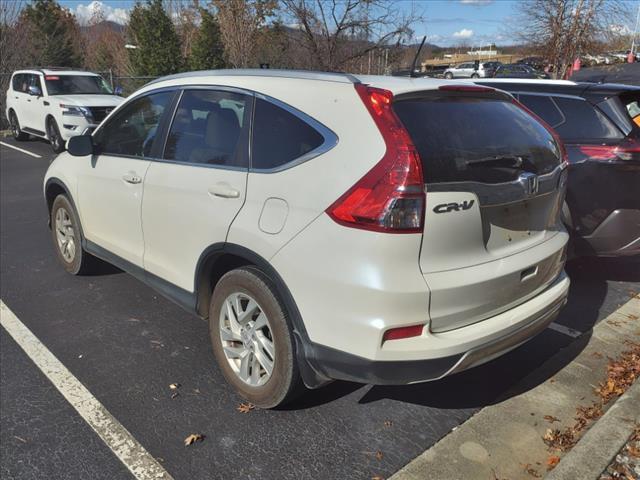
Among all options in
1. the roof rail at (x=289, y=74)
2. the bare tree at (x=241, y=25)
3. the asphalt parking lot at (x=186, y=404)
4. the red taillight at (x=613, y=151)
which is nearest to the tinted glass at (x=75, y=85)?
the bare tree at (x=241, y=25)

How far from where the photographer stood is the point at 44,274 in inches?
198

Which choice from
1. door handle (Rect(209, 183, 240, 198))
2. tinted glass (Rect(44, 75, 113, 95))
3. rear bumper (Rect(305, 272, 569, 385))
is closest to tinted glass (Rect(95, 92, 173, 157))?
door handle (Rect(209, 183, 240, 198))

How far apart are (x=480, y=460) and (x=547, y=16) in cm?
1465

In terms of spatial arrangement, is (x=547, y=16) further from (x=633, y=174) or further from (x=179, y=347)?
(x=179, y=347)

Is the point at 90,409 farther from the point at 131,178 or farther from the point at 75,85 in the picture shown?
the point at 75,85

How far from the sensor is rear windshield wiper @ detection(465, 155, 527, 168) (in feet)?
8.27

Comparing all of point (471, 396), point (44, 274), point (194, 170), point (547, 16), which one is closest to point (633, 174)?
point (471, 396)

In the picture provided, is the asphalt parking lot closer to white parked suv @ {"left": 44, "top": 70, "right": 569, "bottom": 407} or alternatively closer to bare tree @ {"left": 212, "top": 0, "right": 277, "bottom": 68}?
white parked suv @ {"left": 44, "top": 70, "right": 569, "bottom": 407}

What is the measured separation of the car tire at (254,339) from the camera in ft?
8.76

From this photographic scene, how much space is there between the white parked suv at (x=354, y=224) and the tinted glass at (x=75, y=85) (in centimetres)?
1058

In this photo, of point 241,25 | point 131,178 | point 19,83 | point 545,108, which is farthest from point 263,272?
point 241,25

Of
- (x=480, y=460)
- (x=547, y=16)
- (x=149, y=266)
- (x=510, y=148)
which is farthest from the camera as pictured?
(x=547, y=16)

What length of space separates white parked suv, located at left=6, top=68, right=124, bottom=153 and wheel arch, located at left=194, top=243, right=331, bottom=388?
9187mm

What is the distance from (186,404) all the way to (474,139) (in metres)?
2.09
